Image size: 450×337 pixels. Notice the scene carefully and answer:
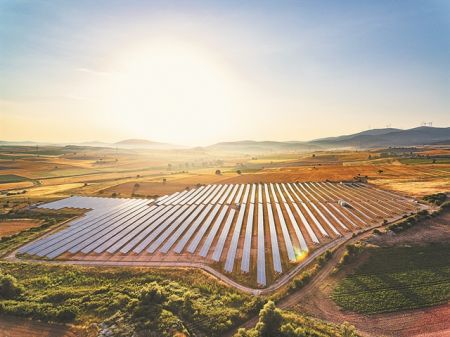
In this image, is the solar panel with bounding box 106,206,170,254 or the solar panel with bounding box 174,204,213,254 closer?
the solar panel with bounding box 174,204,213,254

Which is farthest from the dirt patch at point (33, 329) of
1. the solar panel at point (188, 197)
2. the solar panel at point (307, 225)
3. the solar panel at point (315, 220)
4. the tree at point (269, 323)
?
the solar panel at point (188, 197)

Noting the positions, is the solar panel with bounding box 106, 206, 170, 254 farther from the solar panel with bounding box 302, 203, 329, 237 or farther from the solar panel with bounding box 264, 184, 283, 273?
the solar panel with bounding box 302, 203, 329, 237

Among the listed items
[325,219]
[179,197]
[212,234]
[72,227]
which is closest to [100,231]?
[72,227]

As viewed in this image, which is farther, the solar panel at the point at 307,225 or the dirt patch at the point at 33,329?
the solar panel at the point at 307,225

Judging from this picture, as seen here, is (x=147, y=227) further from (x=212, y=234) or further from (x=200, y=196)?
(x=200, y=196)

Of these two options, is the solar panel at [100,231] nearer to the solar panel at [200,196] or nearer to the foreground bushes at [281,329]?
the solar panel at [200,196]

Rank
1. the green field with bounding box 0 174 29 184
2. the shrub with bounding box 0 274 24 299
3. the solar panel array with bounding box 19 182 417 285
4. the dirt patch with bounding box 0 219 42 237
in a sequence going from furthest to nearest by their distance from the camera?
the green field with bounding box 0 174 29 184
the dirt patch with bounding box 0 219 42 237
the solar panel array with bounding box 19 182 417 285
the shrub with bounding box 0 274 24 299

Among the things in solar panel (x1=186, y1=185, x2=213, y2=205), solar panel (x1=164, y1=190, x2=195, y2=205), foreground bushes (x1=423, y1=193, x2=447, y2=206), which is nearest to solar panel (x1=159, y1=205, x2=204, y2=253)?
solar panel (x1=186, y1=185, x2=213, y2=205)
